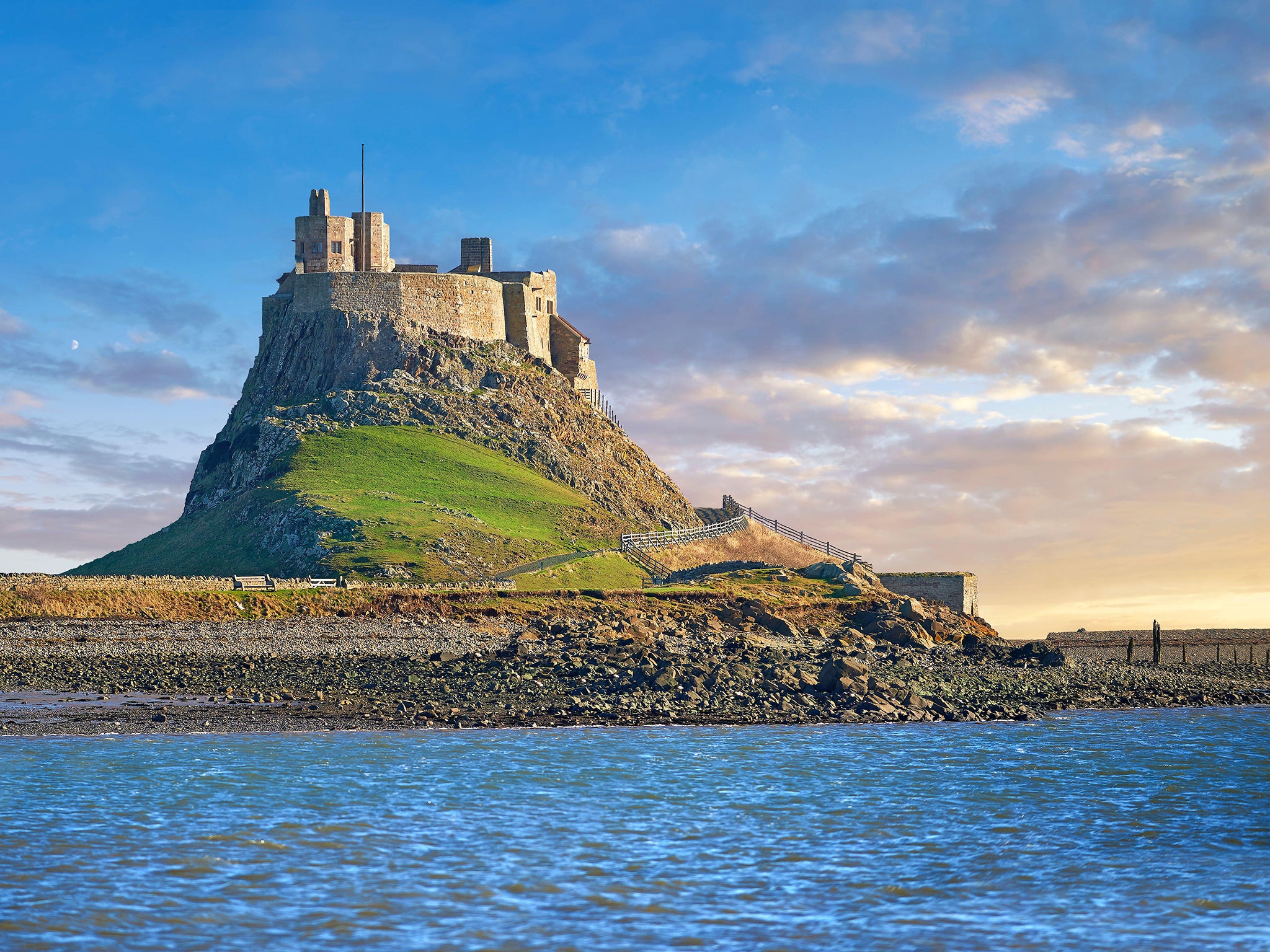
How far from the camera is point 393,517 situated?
74125mm

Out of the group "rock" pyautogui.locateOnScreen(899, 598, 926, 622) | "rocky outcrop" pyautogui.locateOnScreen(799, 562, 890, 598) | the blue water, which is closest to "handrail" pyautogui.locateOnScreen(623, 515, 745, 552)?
"rocky outcrop" pyautogui.locateOnScreen(799, 562, 890, 598)

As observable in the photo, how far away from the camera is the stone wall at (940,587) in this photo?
7388cm

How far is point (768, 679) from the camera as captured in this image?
36094mm

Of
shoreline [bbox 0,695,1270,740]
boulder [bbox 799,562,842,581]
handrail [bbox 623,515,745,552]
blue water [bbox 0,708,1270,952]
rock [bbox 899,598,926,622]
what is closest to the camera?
blue water [bbox 0,708,1270,952]

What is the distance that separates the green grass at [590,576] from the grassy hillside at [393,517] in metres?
3.60

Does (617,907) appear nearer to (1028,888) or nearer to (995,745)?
(1028,888)

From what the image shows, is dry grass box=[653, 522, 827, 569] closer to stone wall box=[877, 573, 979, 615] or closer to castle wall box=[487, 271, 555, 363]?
stone wall box=[877, 573, 979, 615]

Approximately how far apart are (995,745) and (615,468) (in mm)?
78698

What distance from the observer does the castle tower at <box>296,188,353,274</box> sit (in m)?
108

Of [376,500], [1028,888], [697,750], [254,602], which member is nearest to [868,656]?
[697,750]

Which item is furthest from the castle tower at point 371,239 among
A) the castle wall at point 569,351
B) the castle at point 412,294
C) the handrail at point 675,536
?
the handrail at point 675,536

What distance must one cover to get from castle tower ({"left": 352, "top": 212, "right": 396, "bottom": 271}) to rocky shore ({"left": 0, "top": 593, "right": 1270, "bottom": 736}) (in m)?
→ 61.6

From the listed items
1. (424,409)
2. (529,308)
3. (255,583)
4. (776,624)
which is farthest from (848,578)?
(529,308)

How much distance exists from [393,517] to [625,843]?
194 ft
